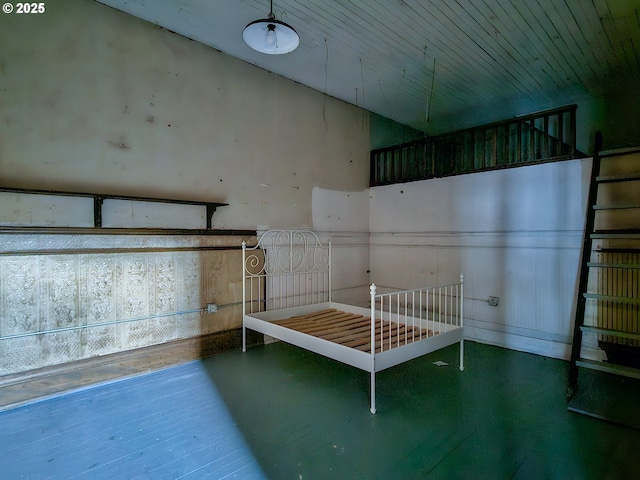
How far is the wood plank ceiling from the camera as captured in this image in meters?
3.00

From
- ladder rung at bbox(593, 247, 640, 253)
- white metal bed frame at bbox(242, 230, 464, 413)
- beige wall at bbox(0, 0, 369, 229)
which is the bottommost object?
white metal bed frame at bbox(242, 230, 464, 413)

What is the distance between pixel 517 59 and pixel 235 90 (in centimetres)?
316

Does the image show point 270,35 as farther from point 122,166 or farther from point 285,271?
point 285,271

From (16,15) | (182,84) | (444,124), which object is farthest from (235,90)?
(444,124)

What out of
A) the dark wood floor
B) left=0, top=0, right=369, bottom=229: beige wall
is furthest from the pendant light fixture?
the dark wood floor

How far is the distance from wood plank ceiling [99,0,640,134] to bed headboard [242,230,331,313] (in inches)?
80.6

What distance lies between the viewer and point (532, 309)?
3.71m

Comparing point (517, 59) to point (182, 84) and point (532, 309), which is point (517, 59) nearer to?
point (532, 309)

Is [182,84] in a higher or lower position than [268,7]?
lower

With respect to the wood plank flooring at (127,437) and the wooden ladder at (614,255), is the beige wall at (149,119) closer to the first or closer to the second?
the wood plank flooring at (127,437)

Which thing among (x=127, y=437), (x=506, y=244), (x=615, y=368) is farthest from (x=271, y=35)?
(x=615, y=368)

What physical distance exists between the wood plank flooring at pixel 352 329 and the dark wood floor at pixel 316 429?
36 cm

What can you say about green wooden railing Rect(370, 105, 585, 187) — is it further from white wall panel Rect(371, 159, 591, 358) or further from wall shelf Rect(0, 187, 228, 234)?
wall shelf Rect(0, 187, 228, 234)

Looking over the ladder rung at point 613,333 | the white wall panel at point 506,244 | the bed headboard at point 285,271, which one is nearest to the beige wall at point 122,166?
the bed headboard at point 285,271
